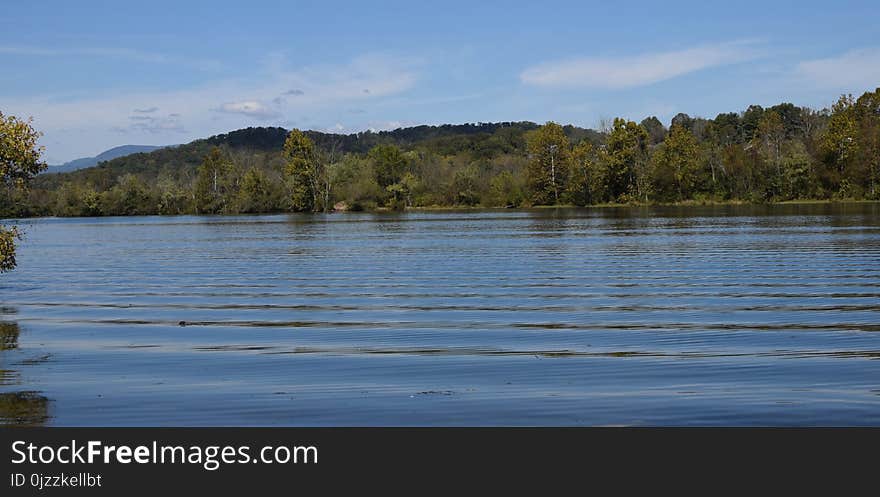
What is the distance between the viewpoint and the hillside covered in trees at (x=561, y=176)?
376 feet

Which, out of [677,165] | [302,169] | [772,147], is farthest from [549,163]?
[302,169]

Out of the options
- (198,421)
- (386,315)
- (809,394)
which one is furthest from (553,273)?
(198,421)

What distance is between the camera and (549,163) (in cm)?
13588

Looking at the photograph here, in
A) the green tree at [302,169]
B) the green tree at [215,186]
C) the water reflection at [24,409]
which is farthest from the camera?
the green tree at [215,186]

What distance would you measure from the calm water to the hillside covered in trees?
82813 mm

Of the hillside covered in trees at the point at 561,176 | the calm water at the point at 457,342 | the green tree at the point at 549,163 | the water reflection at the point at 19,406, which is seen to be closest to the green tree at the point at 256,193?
the hillside covered in trees at the point at 561,176

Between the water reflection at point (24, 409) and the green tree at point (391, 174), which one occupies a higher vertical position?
the green tree at point (391, 174)

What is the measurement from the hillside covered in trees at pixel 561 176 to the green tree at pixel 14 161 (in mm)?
104489

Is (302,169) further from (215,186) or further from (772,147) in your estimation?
(772,147)

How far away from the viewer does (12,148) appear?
25.2m

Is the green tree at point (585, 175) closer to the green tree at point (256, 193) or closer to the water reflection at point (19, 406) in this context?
the green tree at point (256, 193)
